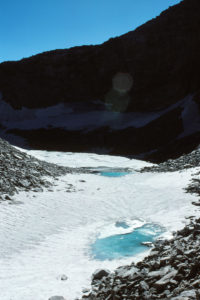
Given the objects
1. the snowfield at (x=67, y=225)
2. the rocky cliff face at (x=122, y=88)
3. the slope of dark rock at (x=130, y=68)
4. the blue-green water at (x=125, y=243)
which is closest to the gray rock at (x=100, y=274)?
the snowfield at (x=67, y=225)

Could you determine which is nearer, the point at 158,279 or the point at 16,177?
the point at 158,279

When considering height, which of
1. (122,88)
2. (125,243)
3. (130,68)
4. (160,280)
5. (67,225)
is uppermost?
(130,68)

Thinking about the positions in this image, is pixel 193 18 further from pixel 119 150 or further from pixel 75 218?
pixel 75 218

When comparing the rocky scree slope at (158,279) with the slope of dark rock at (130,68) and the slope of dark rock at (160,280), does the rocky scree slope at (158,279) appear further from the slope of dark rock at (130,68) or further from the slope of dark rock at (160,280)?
the slope of dark rock at (130,68)

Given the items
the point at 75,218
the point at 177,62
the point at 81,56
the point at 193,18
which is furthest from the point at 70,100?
the point at 75,218

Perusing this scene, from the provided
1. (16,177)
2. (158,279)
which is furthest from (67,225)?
(158,279)

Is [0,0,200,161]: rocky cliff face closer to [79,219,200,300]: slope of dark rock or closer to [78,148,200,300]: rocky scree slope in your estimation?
[78,148,200,300]: rocky scree slope

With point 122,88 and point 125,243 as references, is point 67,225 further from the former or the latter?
point 122,88
